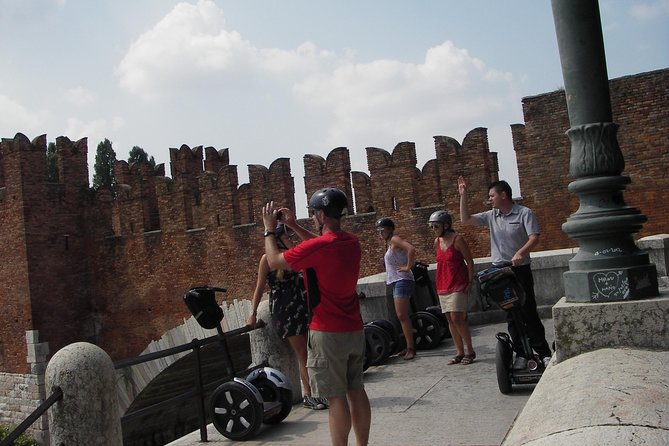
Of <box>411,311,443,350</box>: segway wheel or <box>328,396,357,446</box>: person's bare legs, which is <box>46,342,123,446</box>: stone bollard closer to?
<box>328,396,357,446</box>: person's bare legs

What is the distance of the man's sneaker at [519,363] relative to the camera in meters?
4.99

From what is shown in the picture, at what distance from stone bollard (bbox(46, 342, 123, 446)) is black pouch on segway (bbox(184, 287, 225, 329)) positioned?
1125 mm

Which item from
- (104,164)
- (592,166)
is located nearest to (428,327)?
(592,166)

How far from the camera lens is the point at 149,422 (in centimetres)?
1852

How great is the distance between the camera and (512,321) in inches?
195

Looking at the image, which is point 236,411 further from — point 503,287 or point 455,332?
point 455,332

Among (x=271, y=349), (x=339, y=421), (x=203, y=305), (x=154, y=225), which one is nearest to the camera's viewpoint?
(x=339, y=421)

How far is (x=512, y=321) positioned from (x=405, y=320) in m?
2.15

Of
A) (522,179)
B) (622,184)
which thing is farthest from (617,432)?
(522,179)

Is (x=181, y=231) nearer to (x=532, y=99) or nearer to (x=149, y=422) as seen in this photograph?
(x=149, y=422)

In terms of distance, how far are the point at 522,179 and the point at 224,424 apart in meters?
9.29

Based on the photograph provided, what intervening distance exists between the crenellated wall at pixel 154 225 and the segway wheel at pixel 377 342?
23.2ft

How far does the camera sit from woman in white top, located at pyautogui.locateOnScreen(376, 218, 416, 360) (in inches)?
276

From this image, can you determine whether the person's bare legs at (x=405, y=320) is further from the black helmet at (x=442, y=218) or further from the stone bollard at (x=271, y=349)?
the stone bollard at (x=271, y=349)
